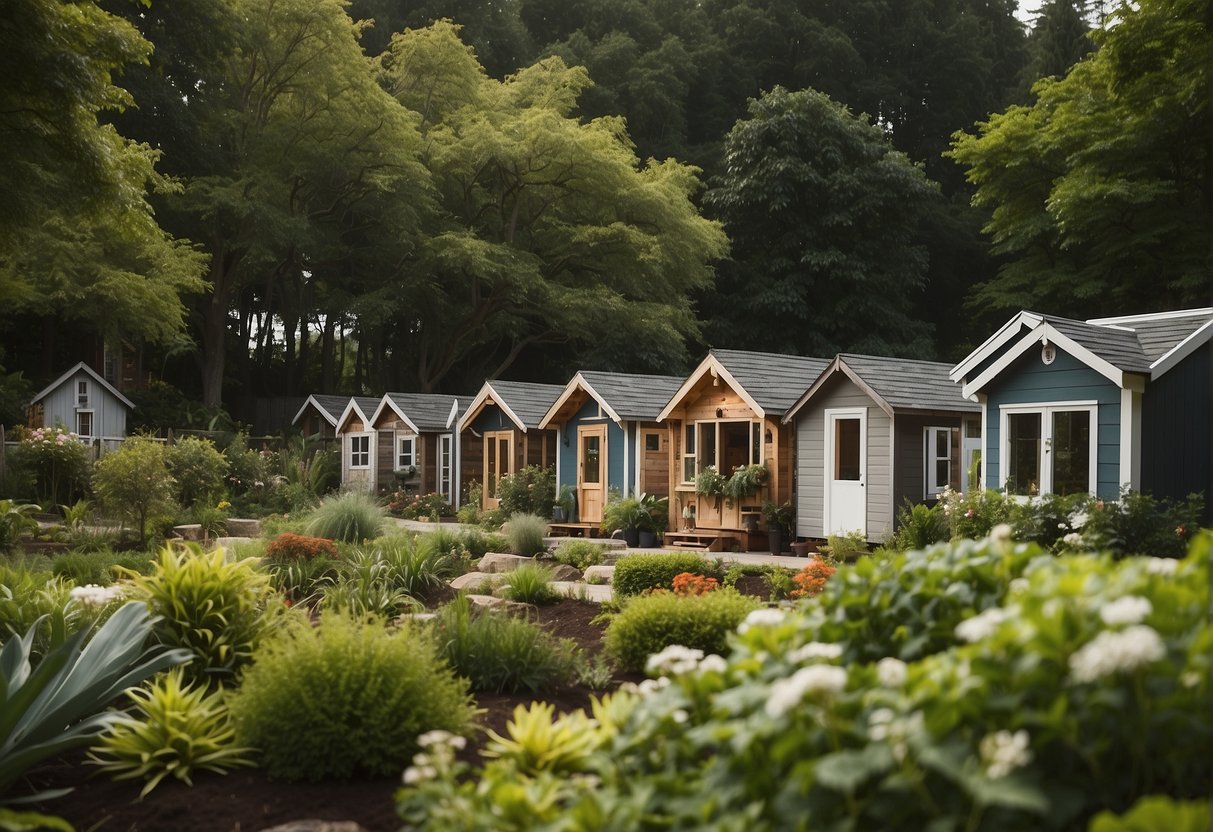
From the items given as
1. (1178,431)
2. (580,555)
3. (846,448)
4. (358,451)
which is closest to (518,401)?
(358,451)

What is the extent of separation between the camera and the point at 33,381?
2869 centimetres

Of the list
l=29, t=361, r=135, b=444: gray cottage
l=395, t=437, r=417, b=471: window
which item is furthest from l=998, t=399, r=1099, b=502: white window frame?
l=29, t=361, r=135, b=444: gray cottage

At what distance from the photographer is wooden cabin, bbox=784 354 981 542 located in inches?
661

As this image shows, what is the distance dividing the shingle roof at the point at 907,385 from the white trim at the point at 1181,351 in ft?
12.8

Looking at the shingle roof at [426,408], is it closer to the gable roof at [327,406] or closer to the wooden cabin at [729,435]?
the gable roof at [327,406]

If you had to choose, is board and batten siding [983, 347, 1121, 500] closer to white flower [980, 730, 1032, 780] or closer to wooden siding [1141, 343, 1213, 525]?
wooden siding [1141, 343, 1213, 525]

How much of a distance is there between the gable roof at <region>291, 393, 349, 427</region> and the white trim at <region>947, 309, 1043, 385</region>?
19697 mm

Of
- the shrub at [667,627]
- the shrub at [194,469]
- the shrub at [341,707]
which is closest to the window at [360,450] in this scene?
the shrub at [194,469]

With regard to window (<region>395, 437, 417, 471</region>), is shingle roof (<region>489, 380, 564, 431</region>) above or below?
above

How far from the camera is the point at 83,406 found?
2766 cm

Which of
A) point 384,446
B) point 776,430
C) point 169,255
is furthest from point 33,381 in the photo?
point 776,430

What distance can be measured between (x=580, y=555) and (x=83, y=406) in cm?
1803

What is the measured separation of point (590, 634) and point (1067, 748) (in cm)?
640

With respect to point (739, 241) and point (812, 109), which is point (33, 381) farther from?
point (812, 109)
